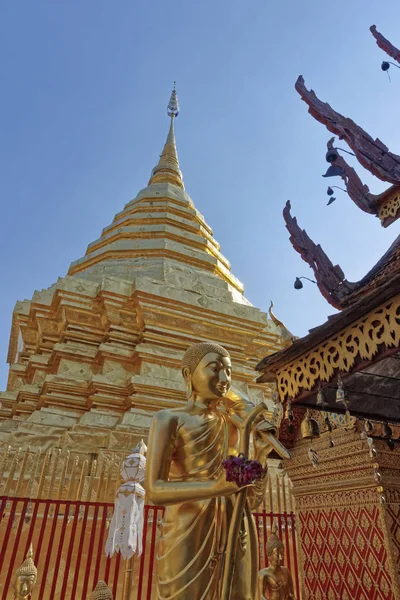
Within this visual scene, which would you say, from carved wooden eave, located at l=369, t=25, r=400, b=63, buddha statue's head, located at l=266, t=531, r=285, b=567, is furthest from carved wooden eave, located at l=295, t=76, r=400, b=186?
buddha statue's head, located at l=266, t=531, r=285, b=567

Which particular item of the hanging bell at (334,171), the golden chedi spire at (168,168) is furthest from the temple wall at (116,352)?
the golden chedi spire at (168,168)

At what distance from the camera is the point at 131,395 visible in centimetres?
777

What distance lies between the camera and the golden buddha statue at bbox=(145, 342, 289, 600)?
228 centimetres

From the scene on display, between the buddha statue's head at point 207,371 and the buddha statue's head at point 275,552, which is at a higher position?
the buddha statue's head at point 207,371

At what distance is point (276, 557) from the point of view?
392 centimetres

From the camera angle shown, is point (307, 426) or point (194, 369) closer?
point (194, 369)

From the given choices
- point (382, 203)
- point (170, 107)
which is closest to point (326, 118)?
point (382, 203)

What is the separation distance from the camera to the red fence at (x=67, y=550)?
435 centimetres

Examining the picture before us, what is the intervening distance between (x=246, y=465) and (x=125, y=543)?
2.29m

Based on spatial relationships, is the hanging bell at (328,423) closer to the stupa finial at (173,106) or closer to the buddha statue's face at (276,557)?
the buddha statue's face at (276,557)

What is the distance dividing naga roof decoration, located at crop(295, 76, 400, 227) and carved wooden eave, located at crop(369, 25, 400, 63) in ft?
3.99

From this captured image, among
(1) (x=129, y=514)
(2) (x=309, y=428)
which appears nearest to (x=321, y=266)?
(2) (x=309, y=428)

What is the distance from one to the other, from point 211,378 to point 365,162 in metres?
4.68

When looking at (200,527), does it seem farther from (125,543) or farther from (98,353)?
(98,353)
